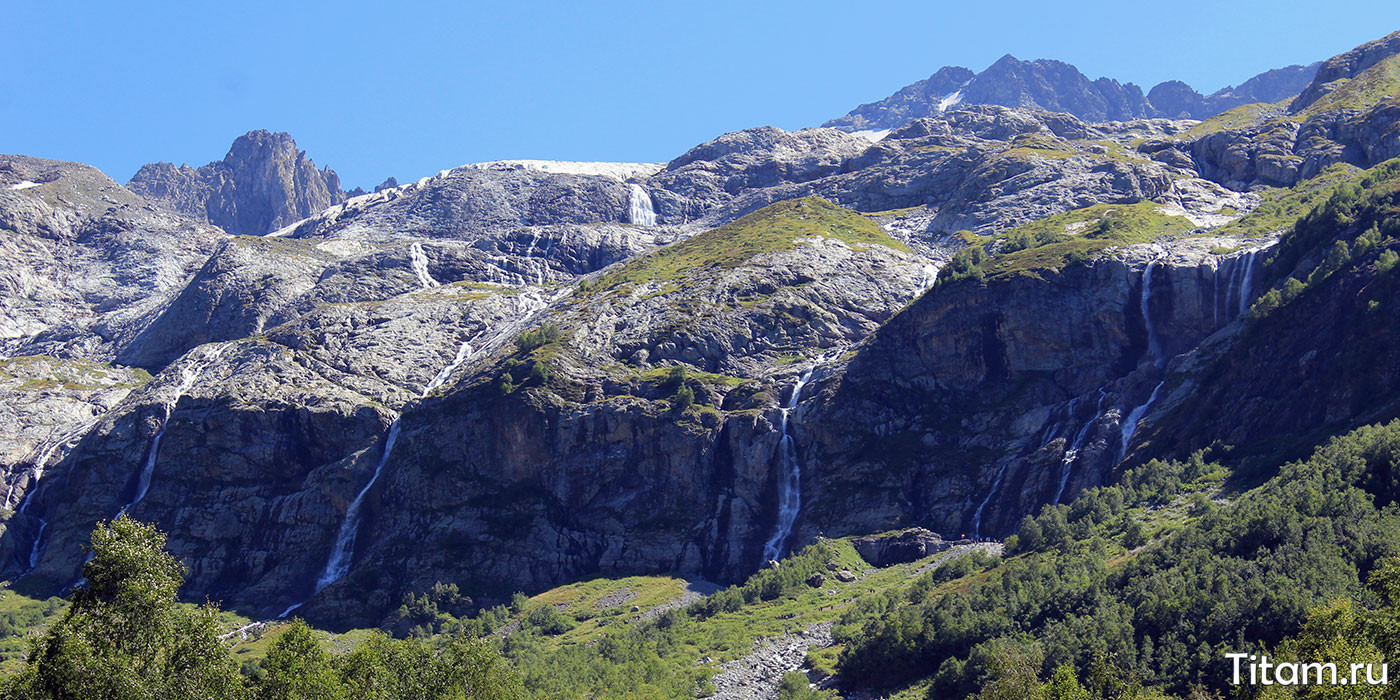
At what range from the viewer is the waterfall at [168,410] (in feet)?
474

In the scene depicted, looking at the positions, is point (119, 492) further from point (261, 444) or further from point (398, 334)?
point (398, 334)

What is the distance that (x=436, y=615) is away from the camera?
11550 centimetres

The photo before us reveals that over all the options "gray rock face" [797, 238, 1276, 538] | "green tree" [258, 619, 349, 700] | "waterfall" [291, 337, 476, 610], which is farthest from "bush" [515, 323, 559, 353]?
"green tree" [258, 619, 349, 700]

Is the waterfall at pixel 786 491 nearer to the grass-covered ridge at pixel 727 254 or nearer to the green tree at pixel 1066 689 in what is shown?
the grass-covered ridge at pixel 727 254

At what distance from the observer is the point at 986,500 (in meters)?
117

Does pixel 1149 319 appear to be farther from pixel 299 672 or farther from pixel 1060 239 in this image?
pixel 299 672

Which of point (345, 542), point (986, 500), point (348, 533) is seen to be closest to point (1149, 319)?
point (986, 500)

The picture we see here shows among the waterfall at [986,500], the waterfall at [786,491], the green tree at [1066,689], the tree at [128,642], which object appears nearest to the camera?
the tree at [128,642]

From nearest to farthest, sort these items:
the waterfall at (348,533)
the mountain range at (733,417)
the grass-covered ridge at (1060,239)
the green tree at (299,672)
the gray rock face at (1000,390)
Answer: the green tree at (299,672) → the mountain range at (733,417) → the gray rock face at (1000,390) → the waterfall at (348,533) → the grass-covered ridge at (1060,239)

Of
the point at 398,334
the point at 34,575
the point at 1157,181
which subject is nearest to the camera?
the point at 34,575

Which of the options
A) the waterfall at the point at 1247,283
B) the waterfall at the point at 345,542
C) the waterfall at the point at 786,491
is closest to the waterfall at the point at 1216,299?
the waterfall at the point at 1247,283

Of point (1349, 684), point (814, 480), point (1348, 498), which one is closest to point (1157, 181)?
point (814, 480)

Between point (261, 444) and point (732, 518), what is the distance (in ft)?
220

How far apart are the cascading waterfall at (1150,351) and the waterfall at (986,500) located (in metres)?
13.1
